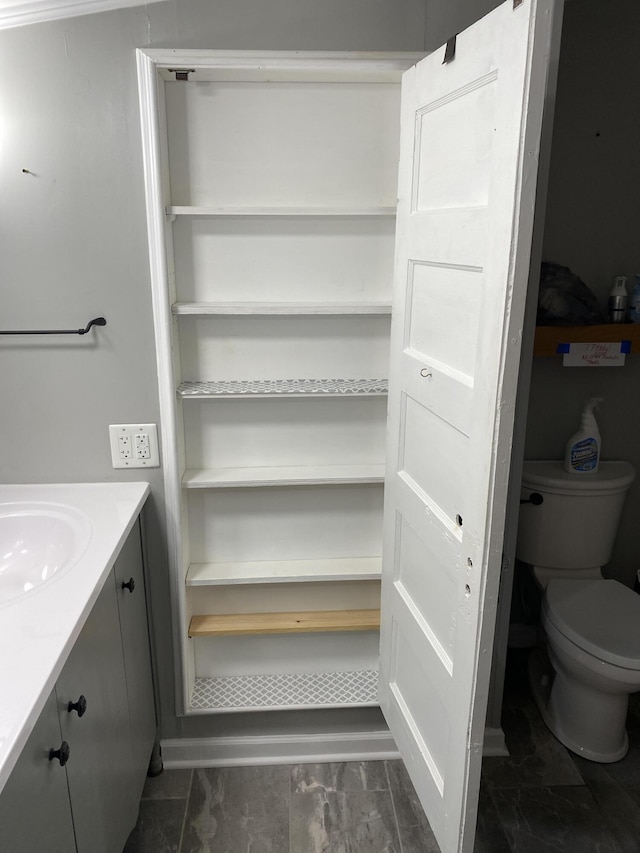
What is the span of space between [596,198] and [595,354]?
525mm

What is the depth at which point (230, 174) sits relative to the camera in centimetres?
169

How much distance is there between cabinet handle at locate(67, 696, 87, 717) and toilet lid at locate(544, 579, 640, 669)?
4.76ft

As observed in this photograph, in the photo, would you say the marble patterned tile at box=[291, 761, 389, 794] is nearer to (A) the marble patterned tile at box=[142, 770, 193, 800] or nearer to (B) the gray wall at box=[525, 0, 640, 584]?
(A) the marble patterned tile at box=[142, 770, 193, 800]

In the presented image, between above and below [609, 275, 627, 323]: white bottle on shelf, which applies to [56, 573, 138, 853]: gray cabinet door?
below

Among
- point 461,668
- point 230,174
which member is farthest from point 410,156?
point 461,668

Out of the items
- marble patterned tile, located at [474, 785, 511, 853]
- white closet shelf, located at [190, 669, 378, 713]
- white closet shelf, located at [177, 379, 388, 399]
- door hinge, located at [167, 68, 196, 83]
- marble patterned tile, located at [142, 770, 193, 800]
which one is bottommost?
marble patterned tile, located at [142, 770, 193, 800]

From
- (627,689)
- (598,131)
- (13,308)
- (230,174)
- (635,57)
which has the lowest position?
(627,689)

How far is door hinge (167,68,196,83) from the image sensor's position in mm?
1541

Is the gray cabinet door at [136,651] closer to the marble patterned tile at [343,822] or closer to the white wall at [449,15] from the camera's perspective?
the marble patterned tile at [343,822]

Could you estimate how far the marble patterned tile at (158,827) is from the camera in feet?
5.68

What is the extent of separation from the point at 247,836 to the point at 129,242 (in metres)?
1.68

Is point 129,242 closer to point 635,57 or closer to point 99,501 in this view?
point 99,501

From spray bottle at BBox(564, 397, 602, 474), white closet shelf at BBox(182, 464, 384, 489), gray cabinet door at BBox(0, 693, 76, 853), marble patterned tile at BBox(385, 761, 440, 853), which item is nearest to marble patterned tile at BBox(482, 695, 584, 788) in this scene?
marble patterned tile at BBox(385, 761, 440, 853)

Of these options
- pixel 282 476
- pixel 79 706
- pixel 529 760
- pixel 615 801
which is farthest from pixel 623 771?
pixel 79 706
